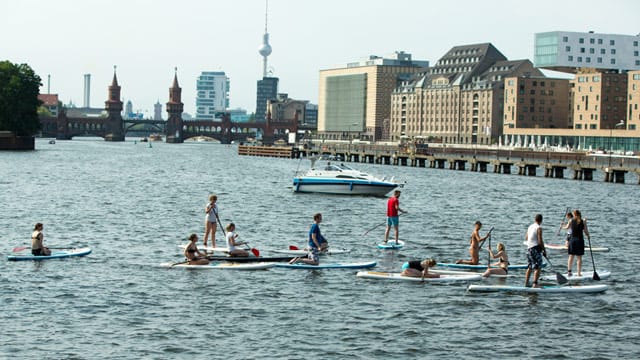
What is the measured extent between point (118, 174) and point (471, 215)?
68.4 metres

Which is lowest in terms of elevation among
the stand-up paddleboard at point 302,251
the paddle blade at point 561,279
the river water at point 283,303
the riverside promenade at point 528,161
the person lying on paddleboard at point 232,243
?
the river water at point 283,303

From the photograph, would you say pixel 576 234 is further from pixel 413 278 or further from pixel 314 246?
pixel 314 246

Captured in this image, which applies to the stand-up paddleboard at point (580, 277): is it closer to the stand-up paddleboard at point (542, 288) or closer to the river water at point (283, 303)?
the river water at point (283, 303)

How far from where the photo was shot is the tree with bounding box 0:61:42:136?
180000 millimetres

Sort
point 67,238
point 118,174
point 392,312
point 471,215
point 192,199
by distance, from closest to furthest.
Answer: point 392,312
point 67,238
point 471,215
point 192,199
point 118,174

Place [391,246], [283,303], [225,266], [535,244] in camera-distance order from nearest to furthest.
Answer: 1. [283,303]
2. [535,244]
3. [225,266]
4. [391,246]

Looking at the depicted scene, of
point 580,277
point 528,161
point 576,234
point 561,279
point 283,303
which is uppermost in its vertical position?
point 528,161

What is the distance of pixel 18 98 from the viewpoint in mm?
182250

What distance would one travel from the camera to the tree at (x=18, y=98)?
591 ft

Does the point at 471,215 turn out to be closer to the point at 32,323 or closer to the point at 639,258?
the point at 639,258

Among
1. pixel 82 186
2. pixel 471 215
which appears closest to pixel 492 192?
pixel 471 215

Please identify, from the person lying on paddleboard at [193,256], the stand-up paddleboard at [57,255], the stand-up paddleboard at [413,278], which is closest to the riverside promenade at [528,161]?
the stand-up paddleboard at [413,278]

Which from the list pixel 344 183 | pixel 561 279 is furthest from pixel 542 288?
pixel 344 183

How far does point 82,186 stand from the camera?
99.7 m
